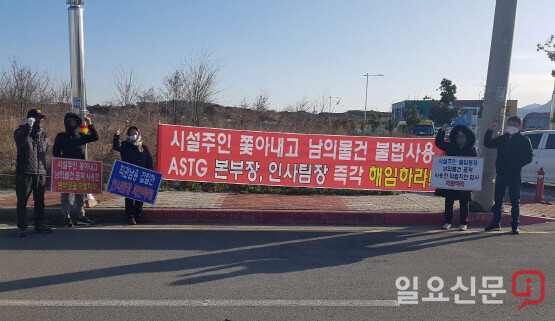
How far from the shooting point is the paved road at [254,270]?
416 centimetres

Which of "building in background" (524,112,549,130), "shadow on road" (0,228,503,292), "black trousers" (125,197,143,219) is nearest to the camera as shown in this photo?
"shadow on road" (0,228,503,292)

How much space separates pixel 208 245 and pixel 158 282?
1.57 meters

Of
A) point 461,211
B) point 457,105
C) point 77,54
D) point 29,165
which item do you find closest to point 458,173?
point 461,211

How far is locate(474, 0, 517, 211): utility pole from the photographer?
26.9ft

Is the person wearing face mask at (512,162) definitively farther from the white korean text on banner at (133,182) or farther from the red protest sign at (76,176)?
the red protest sign at (76,176)

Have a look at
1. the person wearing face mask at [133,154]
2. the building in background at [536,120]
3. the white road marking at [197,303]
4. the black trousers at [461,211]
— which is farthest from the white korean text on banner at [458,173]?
the building in background at [536,120]

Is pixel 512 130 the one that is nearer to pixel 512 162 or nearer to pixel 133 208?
pixel 512 162

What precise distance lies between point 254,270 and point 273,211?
283cm

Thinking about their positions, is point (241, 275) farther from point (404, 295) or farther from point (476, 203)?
point (476, 203)

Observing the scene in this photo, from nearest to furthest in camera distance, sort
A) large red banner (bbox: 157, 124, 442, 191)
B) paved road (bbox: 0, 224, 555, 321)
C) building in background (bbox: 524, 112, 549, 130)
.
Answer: paved road (bbox: 0, 224, 555, 321), large red banner (bbox: 157, 124, 442, 191), building in background (bbox: 524, 112, 549, 130)

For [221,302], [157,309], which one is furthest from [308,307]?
[157,309]

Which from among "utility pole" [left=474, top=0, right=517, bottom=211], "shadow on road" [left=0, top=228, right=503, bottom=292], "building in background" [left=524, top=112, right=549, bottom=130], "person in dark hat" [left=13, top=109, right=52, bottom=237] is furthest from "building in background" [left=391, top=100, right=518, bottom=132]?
"person in dark hat" [left=13, top=109, right=52, bottom=237]

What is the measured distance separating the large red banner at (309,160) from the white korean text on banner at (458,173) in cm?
89

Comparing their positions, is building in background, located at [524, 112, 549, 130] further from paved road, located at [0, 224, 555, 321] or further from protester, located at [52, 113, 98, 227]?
protester, located at [52, 113, 98, 227]
